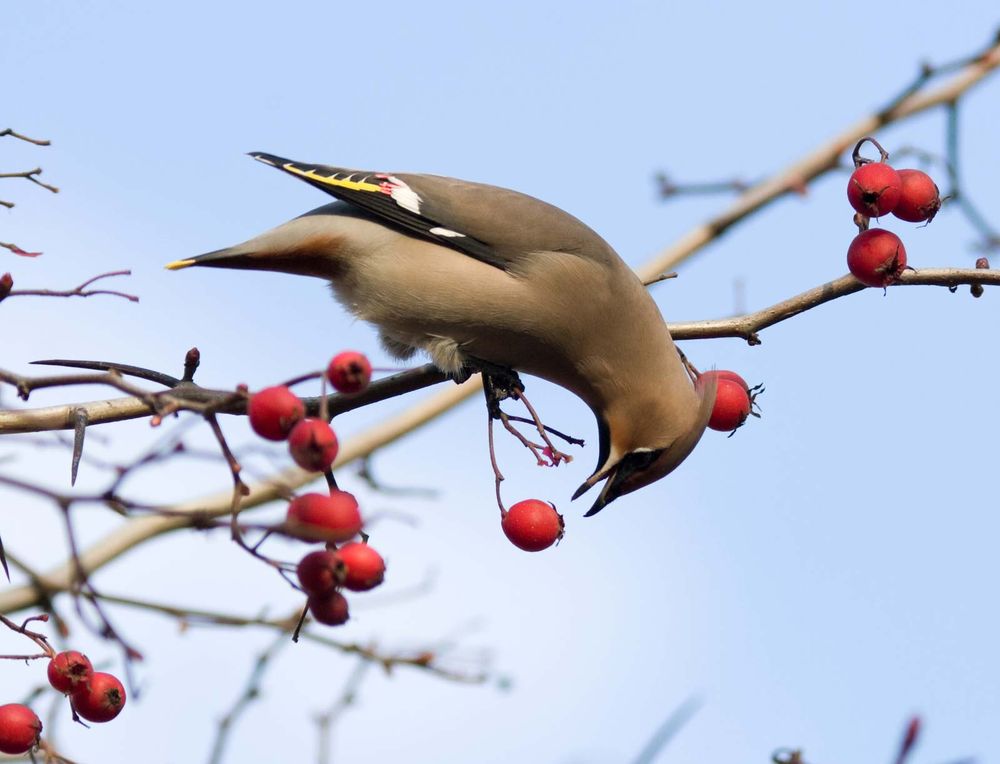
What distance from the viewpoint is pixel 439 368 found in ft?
13.0

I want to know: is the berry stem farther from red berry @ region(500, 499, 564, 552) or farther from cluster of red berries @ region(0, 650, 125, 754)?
cluster of red berries @ region(0, 650, 125, 754)

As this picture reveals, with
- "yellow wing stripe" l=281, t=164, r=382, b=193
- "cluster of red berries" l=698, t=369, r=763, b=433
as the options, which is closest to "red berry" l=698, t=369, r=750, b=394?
"cluster of red berries" l=698, t=369, r=763, b=433

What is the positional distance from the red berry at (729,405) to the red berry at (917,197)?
0.68 meters

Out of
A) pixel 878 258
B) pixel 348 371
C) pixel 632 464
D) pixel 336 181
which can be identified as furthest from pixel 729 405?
pixel 348 371

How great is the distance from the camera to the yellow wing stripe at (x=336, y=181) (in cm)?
450

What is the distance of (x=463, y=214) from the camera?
179 inches

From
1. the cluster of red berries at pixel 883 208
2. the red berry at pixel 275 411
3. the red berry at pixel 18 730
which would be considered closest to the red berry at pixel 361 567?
the red berry at pixel 275 411

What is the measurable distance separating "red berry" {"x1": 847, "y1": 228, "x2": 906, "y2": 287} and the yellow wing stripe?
1713 millimetres

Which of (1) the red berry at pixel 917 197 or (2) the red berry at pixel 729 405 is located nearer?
(1) the red berry at pixel 917 197

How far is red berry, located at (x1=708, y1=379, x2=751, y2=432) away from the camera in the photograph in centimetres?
389

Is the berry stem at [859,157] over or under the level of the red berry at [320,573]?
over

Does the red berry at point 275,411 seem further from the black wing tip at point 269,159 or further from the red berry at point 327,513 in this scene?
the black wing tip at point 269,159

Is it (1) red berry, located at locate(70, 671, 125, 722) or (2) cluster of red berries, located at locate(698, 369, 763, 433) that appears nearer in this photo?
(1) red berry, located at locate(70, 671, 125, 722)

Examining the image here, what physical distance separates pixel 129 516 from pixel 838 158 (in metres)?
4.73
